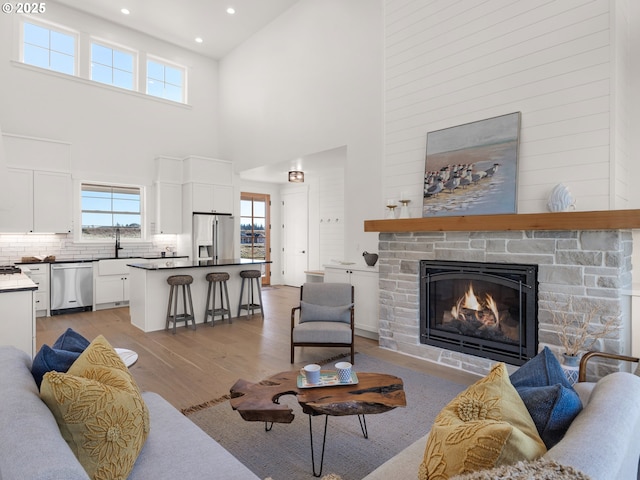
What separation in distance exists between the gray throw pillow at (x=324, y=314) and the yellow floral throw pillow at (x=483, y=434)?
2.80 meters

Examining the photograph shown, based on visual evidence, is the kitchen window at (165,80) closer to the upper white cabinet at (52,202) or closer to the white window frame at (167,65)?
the white window frame at (167,65)

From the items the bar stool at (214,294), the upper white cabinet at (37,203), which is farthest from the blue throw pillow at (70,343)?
the upper white cabinet at (37,203)

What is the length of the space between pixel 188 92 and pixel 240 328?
5.88 meters

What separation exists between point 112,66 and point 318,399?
26.8 feet

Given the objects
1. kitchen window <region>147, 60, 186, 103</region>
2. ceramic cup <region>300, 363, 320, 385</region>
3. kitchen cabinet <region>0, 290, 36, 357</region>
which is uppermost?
kitchen window <region>147, 60, 186, 103</region>

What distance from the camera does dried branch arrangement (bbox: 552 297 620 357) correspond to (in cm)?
288

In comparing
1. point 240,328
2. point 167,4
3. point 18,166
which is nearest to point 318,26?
point 167,4

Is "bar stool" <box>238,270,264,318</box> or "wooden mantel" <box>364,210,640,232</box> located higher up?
"wooden mantel" <box>364,210,640,232</box>

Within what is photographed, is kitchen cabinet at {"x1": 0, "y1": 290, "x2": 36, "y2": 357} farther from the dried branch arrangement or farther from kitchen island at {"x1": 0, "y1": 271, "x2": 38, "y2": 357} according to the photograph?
the dried branch arrangement

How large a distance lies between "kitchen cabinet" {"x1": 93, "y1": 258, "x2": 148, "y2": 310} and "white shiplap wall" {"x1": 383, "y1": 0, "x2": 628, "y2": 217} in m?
5.48

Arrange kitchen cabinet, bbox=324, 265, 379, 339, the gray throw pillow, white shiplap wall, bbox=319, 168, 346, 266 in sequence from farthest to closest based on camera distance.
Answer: white shiplap wall, bbox=319, 168, 346, 266 → kitchen cabinet, bbox=324, 265, 379, 339 → the gray throw pillow

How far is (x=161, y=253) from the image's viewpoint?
7633 mm

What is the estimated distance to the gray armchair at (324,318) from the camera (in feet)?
12.7

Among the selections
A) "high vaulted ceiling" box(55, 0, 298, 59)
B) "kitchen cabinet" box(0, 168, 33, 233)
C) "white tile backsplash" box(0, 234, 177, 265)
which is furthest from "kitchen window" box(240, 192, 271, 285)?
"kitchen cabinet" box(0, 168, 33, 233)
